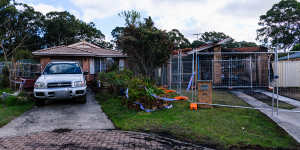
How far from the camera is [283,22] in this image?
27.5m

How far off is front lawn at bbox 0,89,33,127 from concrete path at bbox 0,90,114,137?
240 millimetres

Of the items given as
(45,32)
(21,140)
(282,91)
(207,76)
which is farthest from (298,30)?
(45,32)

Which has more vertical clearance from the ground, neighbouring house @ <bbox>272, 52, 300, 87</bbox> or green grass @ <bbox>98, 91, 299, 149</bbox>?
neighbouring house @ <bbox>272, 52, 300, 87</bbox>

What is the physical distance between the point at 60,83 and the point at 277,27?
104 ft

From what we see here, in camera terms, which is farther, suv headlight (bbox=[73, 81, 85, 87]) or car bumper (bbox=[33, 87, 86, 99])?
suv headlight (bbox=[73, 81, 85, 87])

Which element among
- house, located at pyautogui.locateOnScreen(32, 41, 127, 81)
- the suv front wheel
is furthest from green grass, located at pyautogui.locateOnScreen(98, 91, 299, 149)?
house, located at pyautogui.locateOnScreen(32, 41, 127, 81)

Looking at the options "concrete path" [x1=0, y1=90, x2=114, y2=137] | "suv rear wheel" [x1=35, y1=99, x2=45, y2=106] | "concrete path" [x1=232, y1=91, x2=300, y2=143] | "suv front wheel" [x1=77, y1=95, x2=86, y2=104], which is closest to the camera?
"concrete path" [x1=232, y1=91, x2=300, y2=143]

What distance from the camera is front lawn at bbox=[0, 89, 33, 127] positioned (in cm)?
565

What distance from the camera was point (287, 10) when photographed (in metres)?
26.8

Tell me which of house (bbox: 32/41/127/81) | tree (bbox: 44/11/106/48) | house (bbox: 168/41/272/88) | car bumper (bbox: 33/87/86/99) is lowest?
car bumper (bbox: 33/87/86/99)

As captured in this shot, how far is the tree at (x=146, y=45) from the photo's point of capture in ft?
30.3

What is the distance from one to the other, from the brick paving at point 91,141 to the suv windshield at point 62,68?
393 centimetres

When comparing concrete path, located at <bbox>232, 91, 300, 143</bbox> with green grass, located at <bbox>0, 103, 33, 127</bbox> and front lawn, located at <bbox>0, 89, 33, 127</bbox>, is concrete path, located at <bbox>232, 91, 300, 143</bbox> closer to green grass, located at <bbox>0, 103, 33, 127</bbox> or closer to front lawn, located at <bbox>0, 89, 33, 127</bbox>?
green grass, located at <bbox>0, 103, 33, 127</bbox>

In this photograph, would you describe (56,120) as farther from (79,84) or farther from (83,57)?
(83,57)
